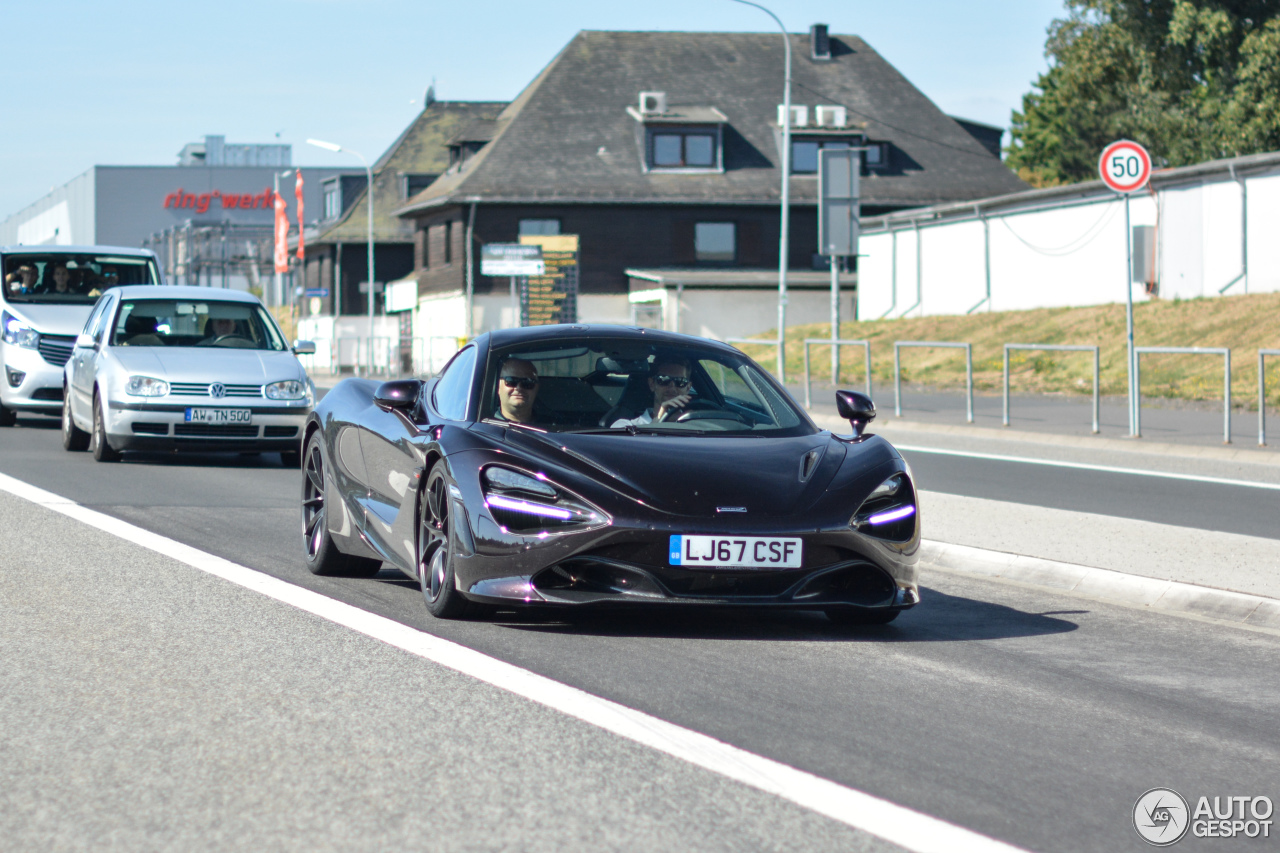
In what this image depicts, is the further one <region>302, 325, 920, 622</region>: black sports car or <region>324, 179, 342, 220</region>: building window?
<region>324, 179, 342, 220</region>: building window

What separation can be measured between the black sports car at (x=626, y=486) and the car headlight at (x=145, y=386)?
24.2ft

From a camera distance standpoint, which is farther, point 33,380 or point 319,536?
point 33,380

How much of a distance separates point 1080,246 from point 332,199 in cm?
4899

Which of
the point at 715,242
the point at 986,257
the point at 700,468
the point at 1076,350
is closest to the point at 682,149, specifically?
the point at 715,242

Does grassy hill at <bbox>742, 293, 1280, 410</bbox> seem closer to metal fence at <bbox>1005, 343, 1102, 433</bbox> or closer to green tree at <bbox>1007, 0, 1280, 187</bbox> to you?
metal fence at <bbox>1005, 343, 1102, 433</bbox>

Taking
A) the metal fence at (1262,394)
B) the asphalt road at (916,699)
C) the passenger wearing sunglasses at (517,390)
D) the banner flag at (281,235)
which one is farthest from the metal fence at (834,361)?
the banner flag at (281,235)

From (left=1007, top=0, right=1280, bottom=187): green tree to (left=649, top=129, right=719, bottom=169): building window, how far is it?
1745cm

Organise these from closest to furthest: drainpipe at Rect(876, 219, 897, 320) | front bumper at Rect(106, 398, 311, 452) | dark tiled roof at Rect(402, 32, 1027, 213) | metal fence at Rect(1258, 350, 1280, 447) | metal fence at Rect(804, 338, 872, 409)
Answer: front bumper at Rect(106, 398, 311, 452) → metal fence at Rect(1258, 350, 1280, 447) → metal fence at Rect(804, 338, 872, 409) → drainpipe at Rect(876, 219, 897, 320) → dark tiled roof at Rect(402, 32, 1027, 213)

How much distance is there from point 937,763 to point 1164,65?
41.8 m

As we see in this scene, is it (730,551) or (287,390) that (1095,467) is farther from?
(730,551)

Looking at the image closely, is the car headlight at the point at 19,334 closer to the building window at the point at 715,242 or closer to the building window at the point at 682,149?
the building window at the point at 715,242

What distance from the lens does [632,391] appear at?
7.74m

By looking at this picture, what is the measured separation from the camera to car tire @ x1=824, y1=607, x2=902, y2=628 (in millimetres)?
7074

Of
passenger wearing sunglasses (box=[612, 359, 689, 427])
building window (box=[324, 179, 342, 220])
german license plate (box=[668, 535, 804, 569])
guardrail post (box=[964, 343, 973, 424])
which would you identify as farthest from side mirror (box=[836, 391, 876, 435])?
building window (box=[324, 179, 342, 220])
